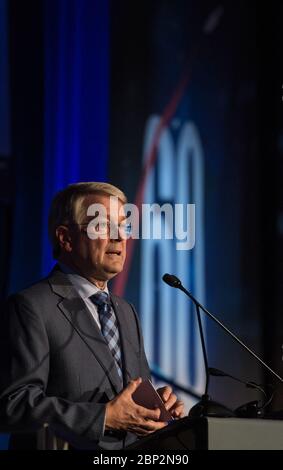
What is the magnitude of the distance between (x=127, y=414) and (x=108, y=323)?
466 millimetres

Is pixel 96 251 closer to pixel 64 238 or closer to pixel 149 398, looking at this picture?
pixel 64 238

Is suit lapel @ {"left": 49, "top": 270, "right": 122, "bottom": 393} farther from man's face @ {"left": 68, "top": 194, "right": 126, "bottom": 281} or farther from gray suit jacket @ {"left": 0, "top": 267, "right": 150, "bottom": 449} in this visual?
man's face @ {"left": 68, "top": 194, "right": 126, "bottom": 281}

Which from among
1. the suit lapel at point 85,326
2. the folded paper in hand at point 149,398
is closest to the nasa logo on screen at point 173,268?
the suit lapel at point 85,326

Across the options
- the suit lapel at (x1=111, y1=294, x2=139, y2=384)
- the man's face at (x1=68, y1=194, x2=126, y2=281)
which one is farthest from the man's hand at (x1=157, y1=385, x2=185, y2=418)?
the man's face at (x1=68, y1=194, x2=126, y2=281)

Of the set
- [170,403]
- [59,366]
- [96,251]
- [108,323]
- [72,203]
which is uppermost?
[72,203]

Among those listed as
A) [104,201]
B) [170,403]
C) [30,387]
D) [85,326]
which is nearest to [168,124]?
[104,201]

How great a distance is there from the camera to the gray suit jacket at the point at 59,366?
215 centimetres

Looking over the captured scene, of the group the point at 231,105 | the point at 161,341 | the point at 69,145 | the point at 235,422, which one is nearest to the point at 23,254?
the point at 69,145

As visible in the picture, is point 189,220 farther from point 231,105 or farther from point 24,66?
point 24,66

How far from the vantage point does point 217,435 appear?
186 centimetres

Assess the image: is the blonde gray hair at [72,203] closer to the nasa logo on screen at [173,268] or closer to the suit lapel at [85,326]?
the suit lapel at [85,326]

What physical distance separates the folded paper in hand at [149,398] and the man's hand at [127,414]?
21 mm

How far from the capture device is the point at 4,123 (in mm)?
3672

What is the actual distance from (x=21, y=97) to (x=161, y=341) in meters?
1.41
